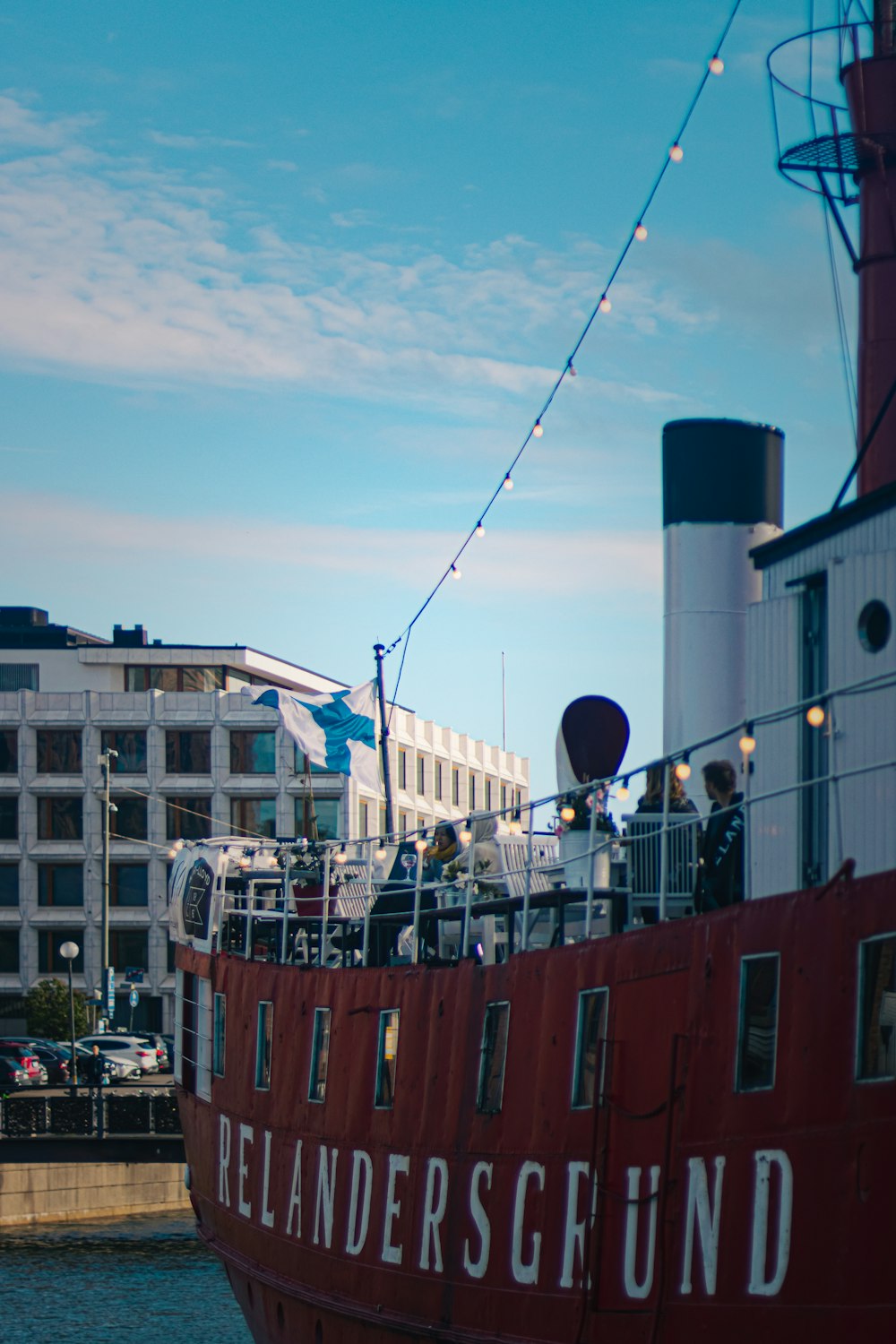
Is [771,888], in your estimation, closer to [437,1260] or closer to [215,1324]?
[437,1260]

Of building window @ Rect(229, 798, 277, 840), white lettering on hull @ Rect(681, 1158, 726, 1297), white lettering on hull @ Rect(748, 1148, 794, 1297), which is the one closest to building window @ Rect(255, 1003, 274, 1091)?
white lettering on hull @ Rect(681, 1158, 726, 1297)

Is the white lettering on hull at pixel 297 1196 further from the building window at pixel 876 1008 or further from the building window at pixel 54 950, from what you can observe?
the building window at pixel 54 950

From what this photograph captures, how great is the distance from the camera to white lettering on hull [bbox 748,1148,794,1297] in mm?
9562

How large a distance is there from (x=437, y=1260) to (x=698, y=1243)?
404 centimetres

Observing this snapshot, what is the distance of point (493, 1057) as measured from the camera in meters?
13.5

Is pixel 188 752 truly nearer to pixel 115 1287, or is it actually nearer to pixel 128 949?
pixel 128 949

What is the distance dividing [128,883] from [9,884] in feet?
17.7

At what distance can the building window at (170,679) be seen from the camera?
8075 centimetres

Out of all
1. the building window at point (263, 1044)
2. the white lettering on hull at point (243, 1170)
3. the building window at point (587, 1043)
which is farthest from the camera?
the white lettering on hull at point (243, 1170)

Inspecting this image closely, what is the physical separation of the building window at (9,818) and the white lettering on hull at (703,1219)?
69.7 metres

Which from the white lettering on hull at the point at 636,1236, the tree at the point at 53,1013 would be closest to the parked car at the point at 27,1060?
the tree at the point at 53,1013

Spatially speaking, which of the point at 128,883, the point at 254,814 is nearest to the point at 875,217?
the point at 254,814

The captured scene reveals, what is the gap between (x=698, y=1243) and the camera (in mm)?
10312

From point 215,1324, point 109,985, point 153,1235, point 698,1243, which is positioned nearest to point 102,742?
point 109,985
